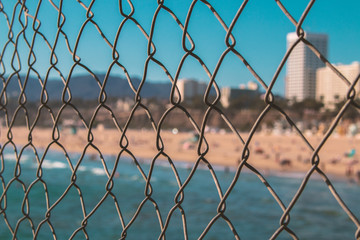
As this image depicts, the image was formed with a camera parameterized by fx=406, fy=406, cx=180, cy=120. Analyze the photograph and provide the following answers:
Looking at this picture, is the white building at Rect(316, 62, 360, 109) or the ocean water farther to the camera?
the white building at Rect(316, 62, 360, 109)

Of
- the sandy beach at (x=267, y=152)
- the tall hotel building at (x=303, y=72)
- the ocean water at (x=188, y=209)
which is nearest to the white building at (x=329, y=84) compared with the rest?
the tall hotel building at (x=303, y=72)

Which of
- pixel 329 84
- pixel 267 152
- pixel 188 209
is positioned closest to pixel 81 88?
pixel 329 84

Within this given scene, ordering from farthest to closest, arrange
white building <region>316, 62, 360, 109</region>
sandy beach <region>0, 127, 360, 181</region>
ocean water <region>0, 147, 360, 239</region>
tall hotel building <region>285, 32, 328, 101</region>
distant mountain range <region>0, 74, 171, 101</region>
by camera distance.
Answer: tall hotel building <region>285, 32, 328, 101</region> < white building <region>316, 62, 360, 109</region> < sandy beach <region>0, 127, 360, 181</region> < ocean water <region>0, 147, 360, 239</region> < distant mountain range <region>0, 74, 171, 101</region>

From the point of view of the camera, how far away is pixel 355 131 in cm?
3984

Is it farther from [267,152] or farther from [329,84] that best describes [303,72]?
[267,152]

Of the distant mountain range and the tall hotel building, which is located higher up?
the tall hotel building

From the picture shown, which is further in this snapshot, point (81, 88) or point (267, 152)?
point (81, 88)

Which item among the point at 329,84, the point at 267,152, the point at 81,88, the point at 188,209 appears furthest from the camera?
the point at 81,88

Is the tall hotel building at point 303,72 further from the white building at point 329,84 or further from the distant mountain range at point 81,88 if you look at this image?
the distant mountain range at point 81,88

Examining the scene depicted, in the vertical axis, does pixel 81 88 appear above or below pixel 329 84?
below

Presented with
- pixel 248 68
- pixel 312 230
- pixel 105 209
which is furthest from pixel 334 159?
pixel 248 68

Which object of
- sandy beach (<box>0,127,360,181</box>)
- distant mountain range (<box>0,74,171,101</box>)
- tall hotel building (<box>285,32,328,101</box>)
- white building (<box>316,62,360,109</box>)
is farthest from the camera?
tall hotel building (<box>285,32,328,101</box>)

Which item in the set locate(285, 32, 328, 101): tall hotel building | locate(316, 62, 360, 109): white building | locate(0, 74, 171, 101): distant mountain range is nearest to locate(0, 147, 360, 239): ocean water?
locate(0, 74, 171, 101): distant mountain range

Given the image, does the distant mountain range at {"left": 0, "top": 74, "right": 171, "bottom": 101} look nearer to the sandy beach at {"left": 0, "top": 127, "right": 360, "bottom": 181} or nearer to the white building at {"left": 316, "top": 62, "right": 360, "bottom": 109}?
the sandy beach at {"left": 0, "top": 127, "right": 360, "bottom": 181}
